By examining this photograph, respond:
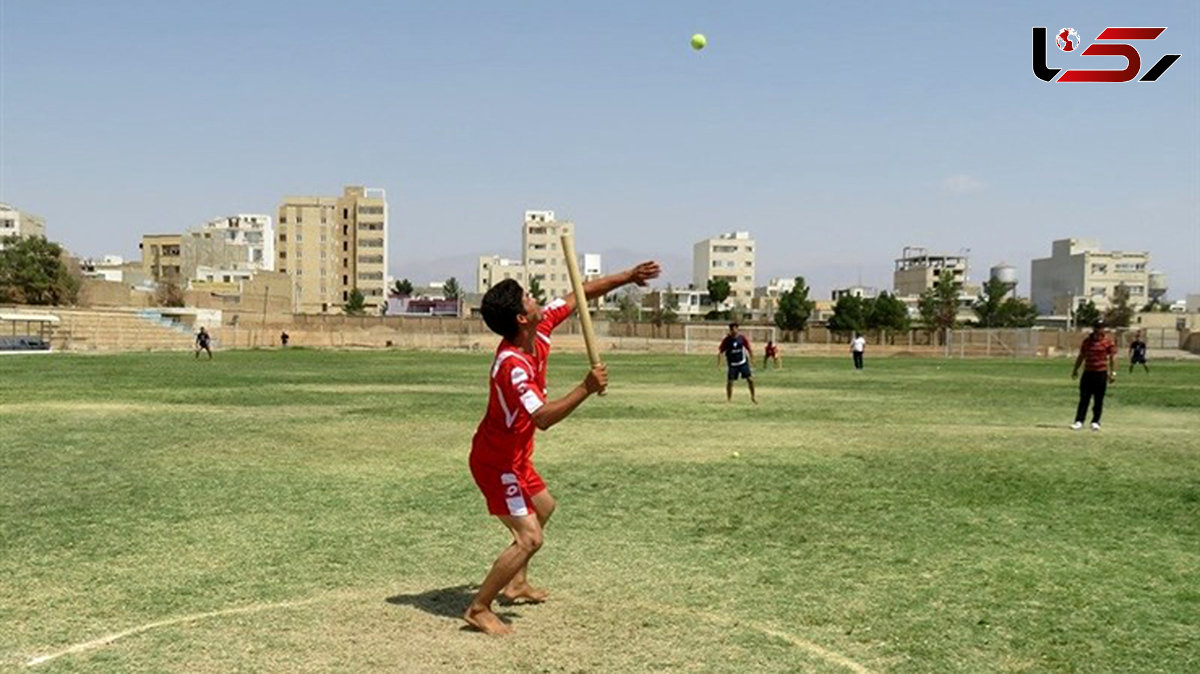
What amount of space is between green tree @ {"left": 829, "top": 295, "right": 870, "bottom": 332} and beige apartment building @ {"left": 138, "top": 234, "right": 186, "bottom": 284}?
318 ft

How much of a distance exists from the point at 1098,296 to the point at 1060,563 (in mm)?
194091

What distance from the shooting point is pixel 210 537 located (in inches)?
377

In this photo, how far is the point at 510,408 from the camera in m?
6.62

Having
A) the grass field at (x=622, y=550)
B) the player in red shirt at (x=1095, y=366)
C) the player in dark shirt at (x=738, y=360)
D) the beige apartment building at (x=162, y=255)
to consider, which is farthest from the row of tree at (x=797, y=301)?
the grass field at (x=622, y=550)

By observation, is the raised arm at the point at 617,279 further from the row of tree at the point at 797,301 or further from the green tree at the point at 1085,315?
the green tree at the point at 1085,315

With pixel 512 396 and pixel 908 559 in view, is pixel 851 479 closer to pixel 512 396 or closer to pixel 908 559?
pixel 908 559

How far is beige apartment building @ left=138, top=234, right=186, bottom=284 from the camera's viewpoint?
156 metres

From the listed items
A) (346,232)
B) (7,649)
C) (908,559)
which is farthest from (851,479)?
(346,232)

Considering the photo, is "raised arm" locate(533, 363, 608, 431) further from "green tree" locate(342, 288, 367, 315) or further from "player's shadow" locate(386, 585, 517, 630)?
"green tree" locate(342, 288, 367, 315)

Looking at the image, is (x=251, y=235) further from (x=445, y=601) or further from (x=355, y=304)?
(x=445, y=601)

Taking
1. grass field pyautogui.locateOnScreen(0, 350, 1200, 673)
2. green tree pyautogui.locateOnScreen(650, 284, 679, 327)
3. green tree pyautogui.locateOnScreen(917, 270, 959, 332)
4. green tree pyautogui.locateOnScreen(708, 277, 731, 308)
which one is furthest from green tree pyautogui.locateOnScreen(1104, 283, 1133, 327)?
grass field pyautogui.locateOnScreen(0, 350, 1200, 673)

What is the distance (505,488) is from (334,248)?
162387mm

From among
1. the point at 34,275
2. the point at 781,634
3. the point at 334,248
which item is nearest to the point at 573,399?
the point at 781,634

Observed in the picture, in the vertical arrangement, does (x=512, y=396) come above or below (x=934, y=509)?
above
